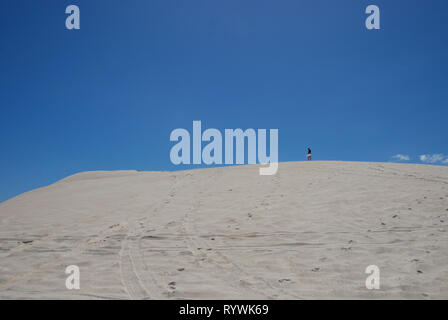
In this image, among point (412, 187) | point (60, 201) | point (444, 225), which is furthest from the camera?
point (60, 201)

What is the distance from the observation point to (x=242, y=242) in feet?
23.3

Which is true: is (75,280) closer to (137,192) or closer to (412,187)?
(137,192)

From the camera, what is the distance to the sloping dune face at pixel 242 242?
4.77 m

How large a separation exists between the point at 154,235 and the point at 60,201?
9.02m

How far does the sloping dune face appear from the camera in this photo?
4.77 m

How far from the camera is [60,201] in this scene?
14148mm

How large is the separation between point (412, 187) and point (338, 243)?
7178 millimetres

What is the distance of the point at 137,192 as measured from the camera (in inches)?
581

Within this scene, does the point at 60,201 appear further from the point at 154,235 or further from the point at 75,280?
the point at 75,280

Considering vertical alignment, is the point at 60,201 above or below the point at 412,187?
below

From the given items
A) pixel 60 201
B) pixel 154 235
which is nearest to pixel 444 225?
pixel 154 235
